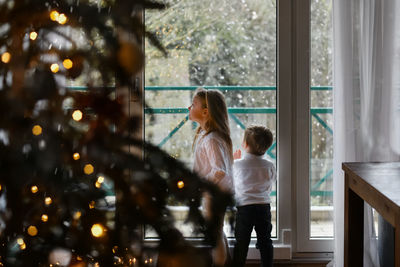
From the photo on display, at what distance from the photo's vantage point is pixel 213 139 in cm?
265

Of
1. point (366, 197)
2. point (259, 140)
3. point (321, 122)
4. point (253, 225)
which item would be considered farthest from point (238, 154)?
point (366, 197)

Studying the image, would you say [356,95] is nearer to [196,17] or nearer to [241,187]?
[241,187]

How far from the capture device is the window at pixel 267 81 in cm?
285

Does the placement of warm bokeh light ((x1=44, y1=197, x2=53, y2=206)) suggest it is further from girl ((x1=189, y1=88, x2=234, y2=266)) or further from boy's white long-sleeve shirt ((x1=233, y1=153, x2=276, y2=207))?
boy's white long-sleeve shirt ((x1=233, y1=153, x2=276, y2=207))

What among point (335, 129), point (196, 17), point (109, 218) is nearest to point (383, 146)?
point (335, 129)

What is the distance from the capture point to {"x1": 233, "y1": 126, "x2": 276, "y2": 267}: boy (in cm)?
267

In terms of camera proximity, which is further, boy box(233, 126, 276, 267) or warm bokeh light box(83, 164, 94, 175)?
boy box(233, 126, 276, 267)

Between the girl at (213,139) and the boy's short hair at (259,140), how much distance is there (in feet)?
0.43

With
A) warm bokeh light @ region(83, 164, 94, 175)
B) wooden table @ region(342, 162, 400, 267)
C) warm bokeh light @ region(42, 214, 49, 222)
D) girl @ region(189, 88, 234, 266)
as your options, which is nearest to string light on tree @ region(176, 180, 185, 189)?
warm bokeh light @ region(83, 164, 94, 175)

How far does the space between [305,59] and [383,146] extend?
652mm

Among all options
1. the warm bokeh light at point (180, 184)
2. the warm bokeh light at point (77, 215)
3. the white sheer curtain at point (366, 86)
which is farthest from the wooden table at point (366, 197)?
the warm bokeh light at point (77, 215)

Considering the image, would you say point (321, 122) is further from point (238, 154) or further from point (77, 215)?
point (77, 215)

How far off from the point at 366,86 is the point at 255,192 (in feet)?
2.73

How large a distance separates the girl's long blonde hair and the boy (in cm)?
12
